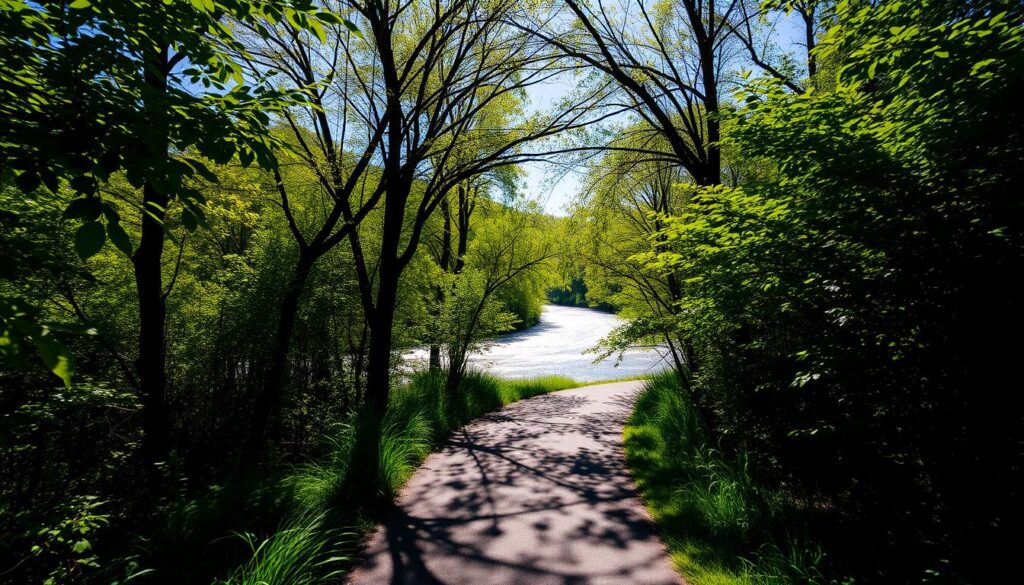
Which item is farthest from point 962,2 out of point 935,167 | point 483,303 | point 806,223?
point 483,303

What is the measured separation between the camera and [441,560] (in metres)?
3.33

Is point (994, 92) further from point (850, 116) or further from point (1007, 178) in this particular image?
point (850, 116)

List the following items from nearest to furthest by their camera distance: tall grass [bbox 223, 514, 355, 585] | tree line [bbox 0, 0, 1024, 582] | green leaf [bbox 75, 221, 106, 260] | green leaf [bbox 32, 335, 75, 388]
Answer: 1. green leaf [bbox 32, 335, 75, 388]
2. green leaf [bbox 75, 221, 106, 260]
3. tree line [bbox 0, 0, 1024, 582]
4. tall grass [bbox 223, 514, 355, 585]

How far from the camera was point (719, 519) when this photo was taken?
3617 millimetres

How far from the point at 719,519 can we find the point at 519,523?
1972 mm

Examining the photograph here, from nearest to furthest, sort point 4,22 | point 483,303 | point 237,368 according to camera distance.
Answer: point 4,22 → point 237,368 → point 483,303

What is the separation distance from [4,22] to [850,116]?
16.5 ft

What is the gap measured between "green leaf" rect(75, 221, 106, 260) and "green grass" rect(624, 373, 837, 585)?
416 cm

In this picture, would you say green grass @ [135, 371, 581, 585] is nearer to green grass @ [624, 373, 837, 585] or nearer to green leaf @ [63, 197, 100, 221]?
green leaf @ [63, 197, 100, 221]

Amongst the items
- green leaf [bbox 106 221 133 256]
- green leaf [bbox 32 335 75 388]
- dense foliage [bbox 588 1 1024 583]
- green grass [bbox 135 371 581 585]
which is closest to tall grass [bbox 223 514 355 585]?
green grass [bbox 135 371 581 585]

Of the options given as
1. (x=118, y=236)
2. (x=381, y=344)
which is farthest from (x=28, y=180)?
(x=381, y=344)

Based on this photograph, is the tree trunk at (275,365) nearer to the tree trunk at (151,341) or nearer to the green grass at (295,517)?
the tree trunk at (151,341)

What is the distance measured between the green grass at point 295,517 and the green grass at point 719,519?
303 cm

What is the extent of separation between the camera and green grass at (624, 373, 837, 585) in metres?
2.86
